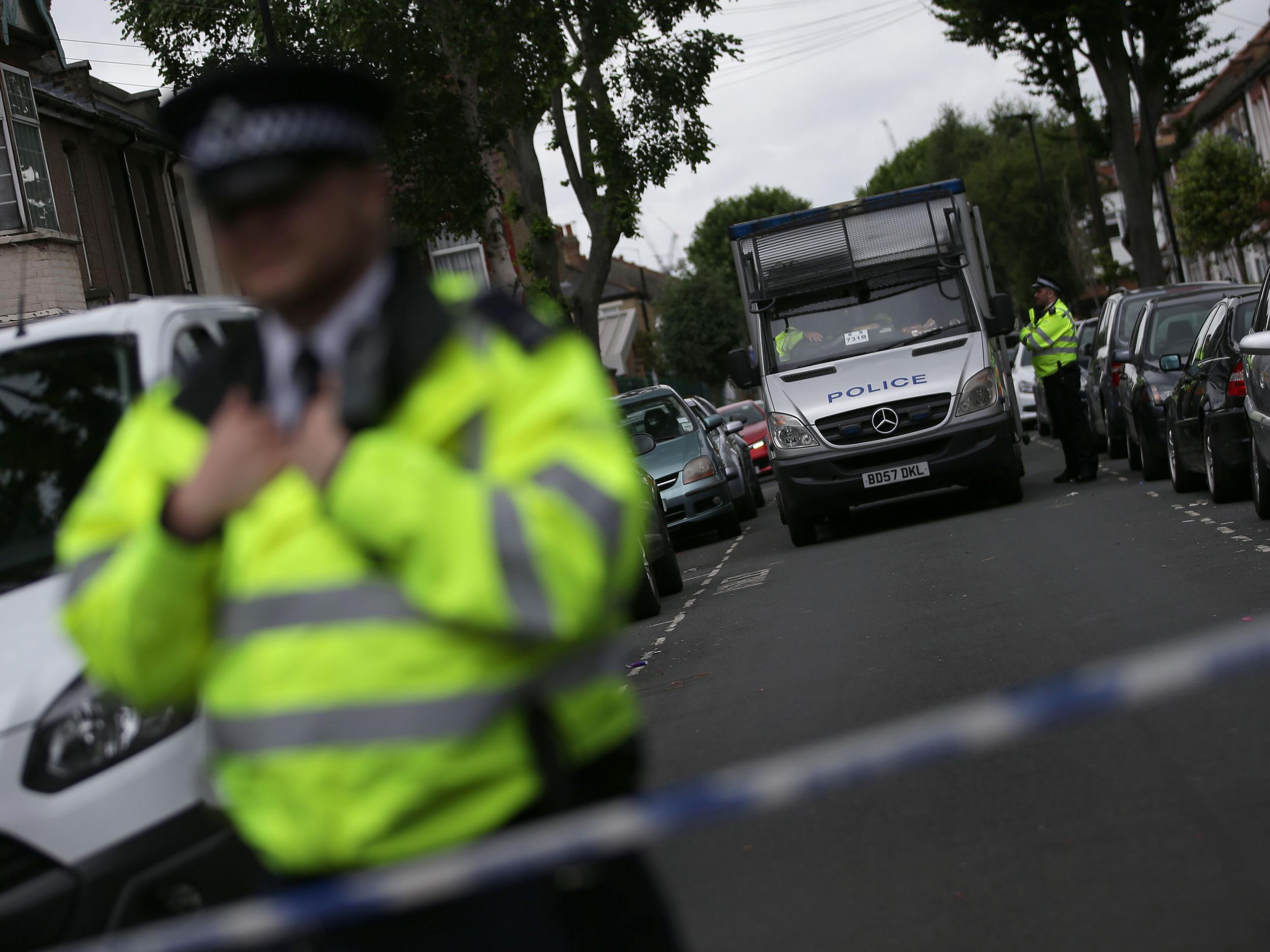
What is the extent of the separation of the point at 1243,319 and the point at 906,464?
333 cm

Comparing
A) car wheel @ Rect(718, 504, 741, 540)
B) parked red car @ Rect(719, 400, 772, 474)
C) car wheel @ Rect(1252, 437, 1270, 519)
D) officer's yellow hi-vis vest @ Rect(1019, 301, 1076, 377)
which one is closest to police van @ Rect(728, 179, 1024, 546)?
officer's yellow hi-vis vest @ Rect(1019, 301, 1076, 377)

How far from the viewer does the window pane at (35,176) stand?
938 inches

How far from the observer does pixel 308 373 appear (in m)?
2.03

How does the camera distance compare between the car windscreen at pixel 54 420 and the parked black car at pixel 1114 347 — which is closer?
the car windscreen at pixel 54 420

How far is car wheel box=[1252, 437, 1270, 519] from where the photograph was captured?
1128 cm

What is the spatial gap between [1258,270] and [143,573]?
66.4 m

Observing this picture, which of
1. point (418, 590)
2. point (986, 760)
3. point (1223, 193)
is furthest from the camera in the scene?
point (1223, 193)

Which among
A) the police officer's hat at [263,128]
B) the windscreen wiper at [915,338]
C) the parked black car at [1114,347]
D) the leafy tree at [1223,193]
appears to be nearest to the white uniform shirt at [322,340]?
the police officer's hat at [263,128]

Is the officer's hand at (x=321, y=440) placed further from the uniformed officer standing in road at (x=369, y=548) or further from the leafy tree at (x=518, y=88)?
the leafy tree at (x=518, y=88)

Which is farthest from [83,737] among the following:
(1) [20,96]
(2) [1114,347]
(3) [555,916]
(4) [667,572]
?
(1) [20,96]

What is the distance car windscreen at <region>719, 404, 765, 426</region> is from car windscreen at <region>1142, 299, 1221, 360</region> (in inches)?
517

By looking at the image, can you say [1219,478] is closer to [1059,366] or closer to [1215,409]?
[1215,409]

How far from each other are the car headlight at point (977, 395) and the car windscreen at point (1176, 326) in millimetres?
2379

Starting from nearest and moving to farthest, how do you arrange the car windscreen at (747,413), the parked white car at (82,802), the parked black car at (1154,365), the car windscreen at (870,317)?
1. the parked white car at (82,802)
2. the parked black car at (1154,365)
3. the car windscreen at (870,317)
4. the car windscreen at (747,413)
